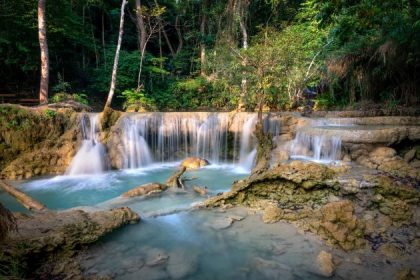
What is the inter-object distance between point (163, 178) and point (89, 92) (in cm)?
1261

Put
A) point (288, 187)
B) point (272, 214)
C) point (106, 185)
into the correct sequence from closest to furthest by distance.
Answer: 1. point (272, 214)
2. point (288, 187)
3. point (106, 185)

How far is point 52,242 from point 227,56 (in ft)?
46.5

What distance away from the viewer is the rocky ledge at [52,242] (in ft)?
11.5

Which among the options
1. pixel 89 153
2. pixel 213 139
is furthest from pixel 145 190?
pixel 213 139

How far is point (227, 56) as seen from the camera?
53.8 ft

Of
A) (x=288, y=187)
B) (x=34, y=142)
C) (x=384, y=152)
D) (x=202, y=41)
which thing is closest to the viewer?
(x=288, y=187)

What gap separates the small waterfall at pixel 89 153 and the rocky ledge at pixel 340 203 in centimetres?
633

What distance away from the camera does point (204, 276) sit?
387 centimetres

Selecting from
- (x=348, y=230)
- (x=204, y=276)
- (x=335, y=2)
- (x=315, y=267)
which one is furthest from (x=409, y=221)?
(x=335, y=2)

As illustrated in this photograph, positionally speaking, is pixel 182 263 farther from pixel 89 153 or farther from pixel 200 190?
pixel 89 153

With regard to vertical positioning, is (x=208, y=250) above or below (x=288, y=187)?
below

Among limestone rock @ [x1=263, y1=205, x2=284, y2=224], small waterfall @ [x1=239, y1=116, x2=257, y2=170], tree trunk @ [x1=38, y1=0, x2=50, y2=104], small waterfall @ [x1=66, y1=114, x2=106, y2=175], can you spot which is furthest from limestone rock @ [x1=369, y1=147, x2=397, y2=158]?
tree trunk @ [x1=38, y1=0, x2=50, y2=104]

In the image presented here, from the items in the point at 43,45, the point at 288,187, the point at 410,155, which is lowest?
the point at 288,187

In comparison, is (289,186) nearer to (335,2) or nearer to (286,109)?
(335,2)
